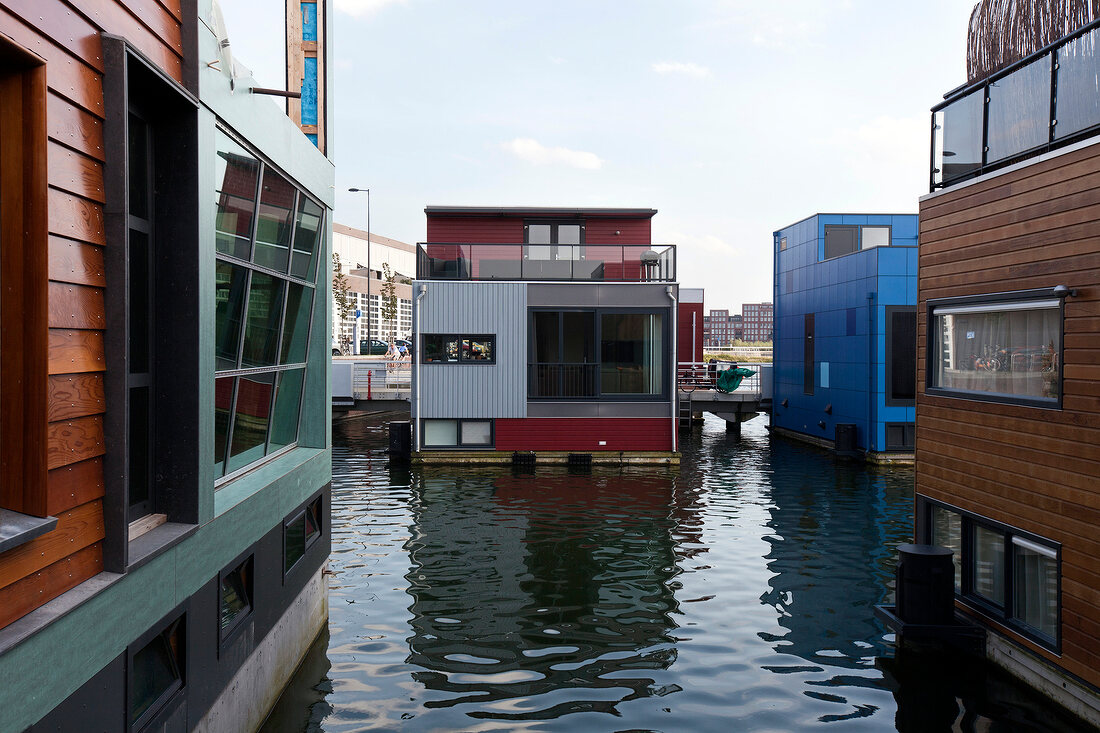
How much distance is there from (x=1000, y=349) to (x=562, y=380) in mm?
16037

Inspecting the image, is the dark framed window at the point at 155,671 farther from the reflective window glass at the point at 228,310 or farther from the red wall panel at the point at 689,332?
the red wall panel at the point at 689,332

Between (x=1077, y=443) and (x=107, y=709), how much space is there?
7.86 meters

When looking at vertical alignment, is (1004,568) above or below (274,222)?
below

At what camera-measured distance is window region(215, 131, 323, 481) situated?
661 cm

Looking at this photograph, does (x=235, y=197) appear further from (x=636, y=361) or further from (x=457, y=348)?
(x=636, y=361)

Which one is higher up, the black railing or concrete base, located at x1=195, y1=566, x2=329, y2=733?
the black railing

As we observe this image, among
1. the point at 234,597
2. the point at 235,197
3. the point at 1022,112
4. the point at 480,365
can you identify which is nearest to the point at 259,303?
the point at 235,197

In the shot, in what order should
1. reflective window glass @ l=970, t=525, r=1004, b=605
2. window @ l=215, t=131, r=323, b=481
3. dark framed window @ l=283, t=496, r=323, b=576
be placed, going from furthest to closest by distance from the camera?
reflective window glass @ l=970, t=525, r=1004, b=605 < dark framed window @ l=283, t=496, r=323, b=576 < window @ l=215, t=131, r=323, b=481

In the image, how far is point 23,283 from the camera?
3.74 metres

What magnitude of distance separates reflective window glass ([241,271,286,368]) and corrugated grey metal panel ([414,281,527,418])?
15772mm

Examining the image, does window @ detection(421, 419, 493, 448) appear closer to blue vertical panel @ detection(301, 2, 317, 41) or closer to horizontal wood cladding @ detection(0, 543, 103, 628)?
blue vertical panel @ detection(301, 2, 317, 41)

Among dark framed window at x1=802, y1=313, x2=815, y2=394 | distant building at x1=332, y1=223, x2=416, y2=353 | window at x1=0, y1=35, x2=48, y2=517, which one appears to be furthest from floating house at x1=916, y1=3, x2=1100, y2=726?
distant building at x1=332, y1=223, x2=416, y2=353

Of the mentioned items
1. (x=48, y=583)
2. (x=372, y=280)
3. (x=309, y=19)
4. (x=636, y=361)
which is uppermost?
(x=372, y=280)

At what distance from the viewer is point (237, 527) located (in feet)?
22.0
